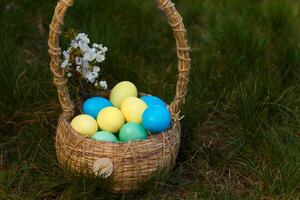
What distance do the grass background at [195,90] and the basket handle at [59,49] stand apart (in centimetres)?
27

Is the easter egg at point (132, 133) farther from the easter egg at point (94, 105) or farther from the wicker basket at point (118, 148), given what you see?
the easter egg at point (94, 105)

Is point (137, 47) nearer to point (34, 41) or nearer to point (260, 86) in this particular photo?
point (34, 41)

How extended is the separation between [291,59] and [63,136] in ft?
5.02

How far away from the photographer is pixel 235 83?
3176mm

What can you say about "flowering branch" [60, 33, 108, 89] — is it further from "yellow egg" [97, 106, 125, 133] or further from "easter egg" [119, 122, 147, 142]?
"easter egg" [119, 122, 147, 142]

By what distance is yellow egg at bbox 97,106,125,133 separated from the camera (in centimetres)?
249

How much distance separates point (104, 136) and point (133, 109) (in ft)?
0.63

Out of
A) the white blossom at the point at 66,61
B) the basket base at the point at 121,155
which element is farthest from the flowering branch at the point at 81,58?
the basket base at the point at 121,155

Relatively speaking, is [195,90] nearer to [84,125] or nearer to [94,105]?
[94,105]

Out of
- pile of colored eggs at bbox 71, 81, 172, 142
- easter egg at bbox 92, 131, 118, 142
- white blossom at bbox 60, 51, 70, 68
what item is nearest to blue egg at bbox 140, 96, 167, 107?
pile of colored eggs at bbox 71, 81, 172, 142

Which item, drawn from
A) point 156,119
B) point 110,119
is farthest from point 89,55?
point 156,119

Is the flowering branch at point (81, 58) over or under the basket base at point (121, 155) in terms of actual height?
over

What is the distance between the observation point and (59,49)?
2375 mm

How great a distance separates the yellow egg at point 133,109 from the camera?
8.34 feet
